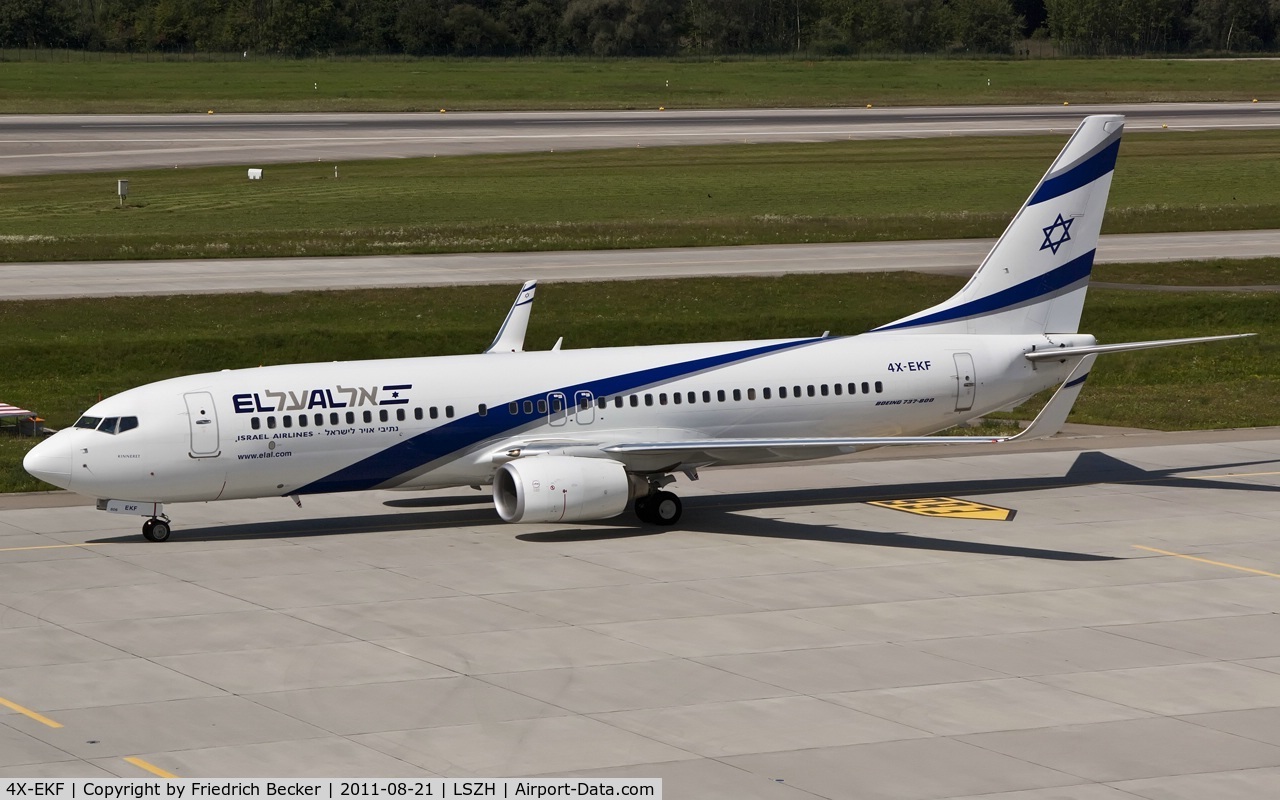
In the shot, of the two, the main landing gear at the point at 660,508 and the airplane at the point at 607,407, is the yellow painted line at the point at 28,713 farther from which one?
the main landing gear at the point at 660,508

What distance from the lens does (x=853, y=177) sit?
9788 centimetres

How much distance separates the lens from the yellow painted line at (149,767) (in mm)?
21859

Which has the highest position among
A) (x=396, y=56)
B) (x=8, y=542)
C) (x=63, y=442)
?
(x=396, y=56)

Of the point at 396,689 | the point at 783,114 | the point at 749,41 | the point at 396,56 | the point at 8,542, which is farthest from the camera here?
the point at 749,41

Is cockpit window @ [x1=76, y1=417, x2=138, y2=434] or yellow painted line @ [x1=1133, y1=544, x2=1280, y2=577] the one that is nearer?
yellow painted line @ [x1=1133, y1=544, x2=1280, y2=577]

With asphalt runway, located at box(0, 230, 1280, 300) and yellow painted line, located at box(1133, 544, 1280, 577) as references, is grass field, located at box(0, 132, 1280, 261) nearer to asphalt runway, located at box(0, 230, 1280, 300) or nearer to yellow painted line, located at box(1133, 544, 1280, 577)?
asphalt runway, located at box(0, 230, 1280, 300)

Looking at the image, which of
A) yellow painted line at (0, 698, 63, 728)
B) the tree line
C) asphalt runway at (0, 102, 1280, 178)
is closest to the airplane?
yellow painted line at (0, 698, 63, 728)

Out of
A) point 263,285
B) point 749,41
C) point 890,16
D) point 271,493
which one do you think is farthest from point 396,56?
point 271,493

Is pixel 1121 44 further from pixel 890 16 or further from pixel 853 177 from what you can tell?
pixel 853 177

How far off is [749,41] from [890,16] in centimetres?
1614

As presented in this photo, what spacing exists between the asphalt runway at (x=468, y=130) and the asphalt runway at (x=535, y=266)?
35.9 metres

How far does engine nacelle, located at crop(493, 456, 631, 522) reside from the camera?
34969 millimetres

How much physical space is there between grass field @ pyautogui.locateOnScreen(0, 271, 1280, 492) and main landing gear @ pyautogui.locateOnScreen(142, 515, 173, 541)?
13.7m
